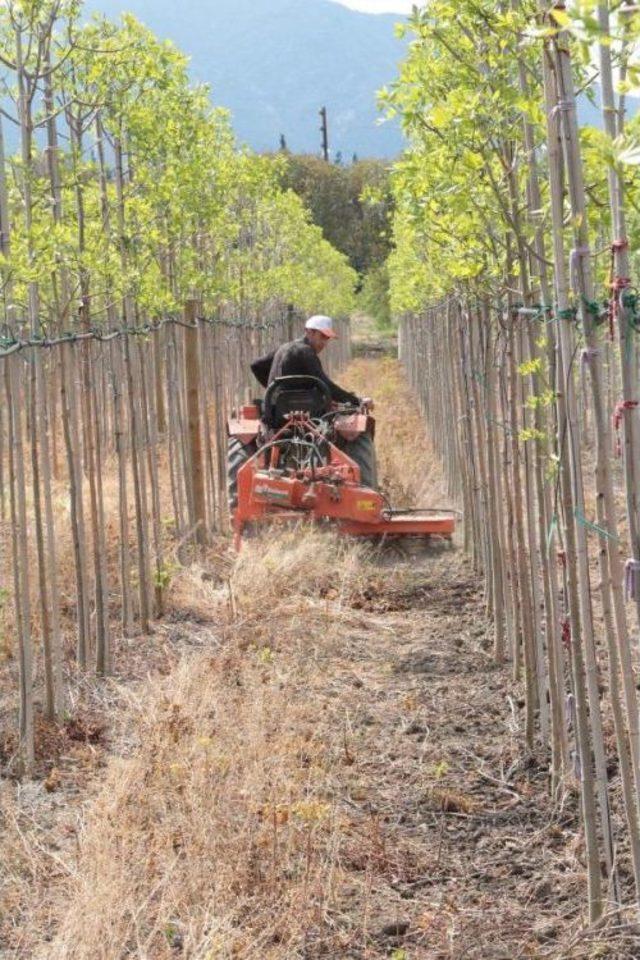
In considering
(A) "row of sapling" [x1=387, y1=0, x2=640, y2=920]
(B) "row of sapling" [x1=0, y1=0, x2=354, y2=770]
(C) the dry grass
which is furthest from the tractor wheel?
(A) "row of sapling" [x1=387, y1=0, x2=640, y2=920]

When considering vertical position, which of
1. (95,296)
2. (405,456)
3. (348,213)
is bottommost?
(405,456)

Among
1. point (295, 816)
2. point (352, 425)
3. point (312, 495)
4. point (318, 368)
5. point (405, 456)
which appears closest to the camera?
point (295, 816)

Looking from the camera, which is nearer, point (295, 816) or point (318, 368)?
point (295, 816)

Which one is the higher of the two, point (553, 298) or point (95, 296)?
point (95, 296)

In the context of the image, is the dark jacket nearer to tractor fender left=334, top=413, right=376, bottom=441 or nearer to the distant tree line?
tractor fender left=334, top=413, right=376, bottom=441

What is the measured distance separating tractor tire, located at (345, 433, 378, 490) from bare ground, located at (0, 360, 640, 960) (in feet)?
9.94

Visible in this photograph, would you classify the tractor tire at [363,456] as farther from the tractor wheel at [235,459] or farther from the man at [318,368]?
the tractor wheel at [235,459]

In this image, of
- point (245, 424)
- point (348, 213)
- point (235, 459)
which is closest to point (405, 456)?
point (245, 424)

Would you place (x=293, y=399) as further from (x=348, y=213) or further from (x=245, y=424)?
(x=348, y=213)

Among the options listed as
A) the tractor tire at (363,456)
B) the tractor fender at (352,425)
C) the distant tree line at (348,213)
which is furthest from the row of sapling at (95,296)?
the distant tree line at (348,213)

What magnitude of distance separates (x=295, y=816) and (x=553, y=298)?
6.67 ft

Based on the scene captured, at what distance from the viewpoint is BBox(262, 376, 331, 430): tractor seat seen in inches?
391

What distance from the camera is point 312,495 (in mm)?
9469

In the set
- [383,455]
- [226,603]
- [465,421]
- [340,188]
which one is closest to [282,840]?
[226,603]
